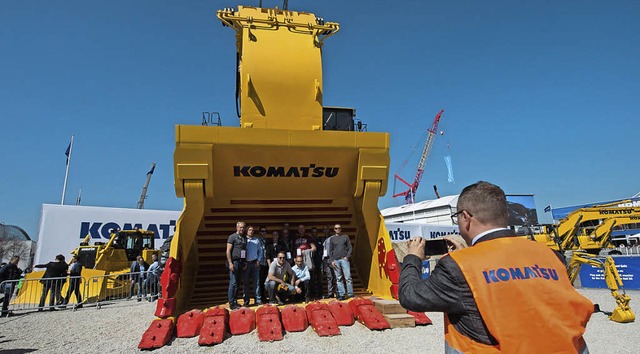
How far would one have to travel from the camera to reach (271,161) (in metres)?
6.10

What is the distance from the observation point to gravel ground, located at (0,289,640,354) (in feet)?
14.8

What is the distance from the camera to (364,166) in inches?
240

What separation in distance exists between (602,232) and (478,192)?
73.5 ft

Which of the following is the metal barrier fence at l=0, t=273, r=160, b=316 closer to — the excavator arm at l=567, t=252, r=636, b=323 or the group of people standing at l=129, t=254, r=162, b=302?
the group of people standing at l=129, t=254, r=162, b=302

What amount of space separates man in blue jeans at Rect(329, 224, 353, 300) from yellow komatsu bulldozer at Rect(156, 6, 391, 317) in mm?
544

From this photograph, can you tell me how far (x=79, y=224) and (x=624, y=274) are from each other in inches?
869

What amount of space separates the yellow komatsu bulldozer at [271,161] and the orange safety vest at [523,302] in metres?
4.58

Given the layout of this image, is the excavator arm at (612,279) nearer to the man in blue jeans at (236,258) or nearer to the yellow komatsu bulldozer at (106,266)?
the man in blue jeans at (236,258)

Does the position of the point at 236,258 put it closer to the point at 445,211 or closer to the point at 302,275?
the point at 302,275

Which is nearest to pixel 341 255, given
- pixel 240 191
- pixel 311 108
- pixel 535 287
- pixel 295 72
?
pixel 240 191

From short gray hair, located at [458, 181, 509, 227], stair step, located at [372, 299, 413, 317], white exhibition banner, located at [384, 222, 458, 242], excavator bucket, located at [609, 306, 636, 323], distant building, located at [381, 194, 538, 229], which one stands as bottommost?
excavator bucket, located at [609, 306, 636, 323]

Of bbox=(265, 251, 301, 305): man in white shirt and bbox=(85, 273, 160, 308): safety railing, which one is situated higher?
bbox=(265, 251, 301, 305): man in white shirt

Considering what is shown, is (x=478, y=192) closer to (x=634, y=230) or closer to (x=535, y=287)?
(x=535, y=287)

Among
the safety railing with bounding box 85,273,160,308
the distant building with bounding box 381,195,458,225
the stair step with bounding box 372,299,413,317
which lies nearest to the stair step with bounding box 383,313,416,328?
the stair step with bounding box 372,299,413,317
